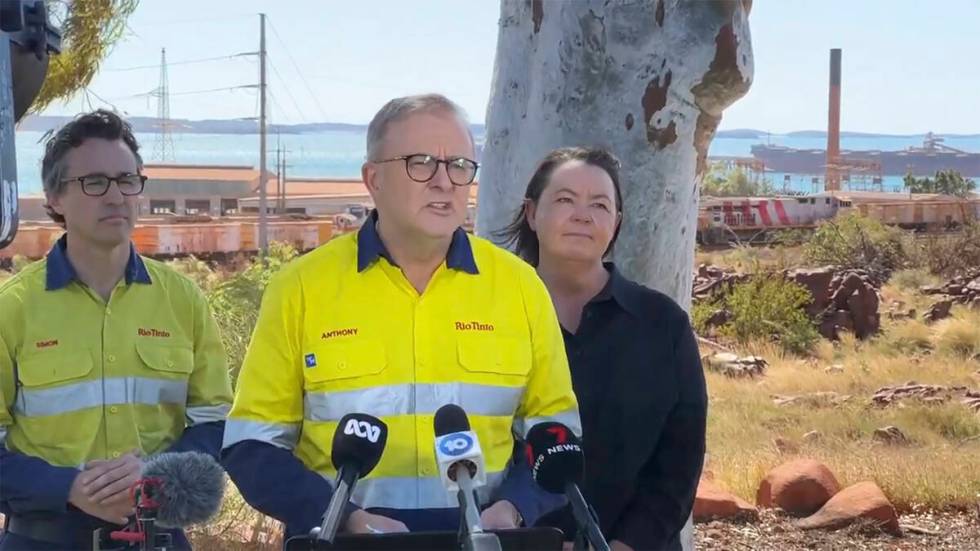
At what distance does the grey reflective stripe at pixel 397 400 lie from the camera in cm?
298

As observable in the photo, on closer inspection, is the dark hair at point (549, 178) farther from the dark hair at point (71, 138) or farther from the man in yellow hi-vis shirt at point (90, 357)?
the dark hair at point (71, 138)

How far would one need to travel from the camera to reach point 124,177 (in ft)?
12.1

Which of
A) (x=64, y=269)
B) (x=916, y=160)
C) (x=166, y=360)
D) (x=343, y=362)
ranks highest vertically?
(x=916, y=160)

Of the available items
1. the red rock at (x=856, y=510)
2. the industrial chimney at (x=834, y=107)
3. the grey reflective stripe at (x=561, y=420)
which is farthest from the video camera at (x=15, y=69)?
the industrial chimney at (x=834, y=107)

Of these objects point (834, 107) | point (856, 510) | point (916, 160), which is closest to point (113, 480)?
point (856, 510)

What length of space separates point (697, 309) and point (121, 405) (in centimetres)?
2294

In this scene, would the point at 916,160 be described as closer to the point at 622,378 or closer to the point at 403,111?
the point at 622,378

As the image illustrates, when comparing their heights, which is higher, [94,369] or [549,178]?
[549,178]

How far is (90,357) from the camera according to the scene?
3.60 meters

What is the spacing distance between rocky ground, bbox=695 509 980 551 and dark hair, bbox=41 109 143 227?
4.91m

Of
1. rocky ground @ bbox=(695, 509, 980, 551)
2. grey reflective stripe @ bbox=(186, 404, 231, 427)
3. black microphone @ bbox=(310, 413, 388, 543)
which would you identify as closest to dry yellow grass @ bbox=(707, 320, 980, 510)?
rocky ground @ bbox=(695, 509, 980, 551)

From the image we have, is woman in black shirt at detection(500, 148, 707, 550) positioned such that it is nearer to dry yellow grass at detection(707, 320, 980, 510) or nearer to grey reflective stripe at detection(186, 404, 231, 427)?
grey reflective stripe at detection(186, 404, 231, 427)

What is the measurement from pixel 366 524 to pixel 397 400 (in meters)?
0.31

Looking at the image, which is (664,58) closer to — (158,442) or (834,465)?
(158,442)
